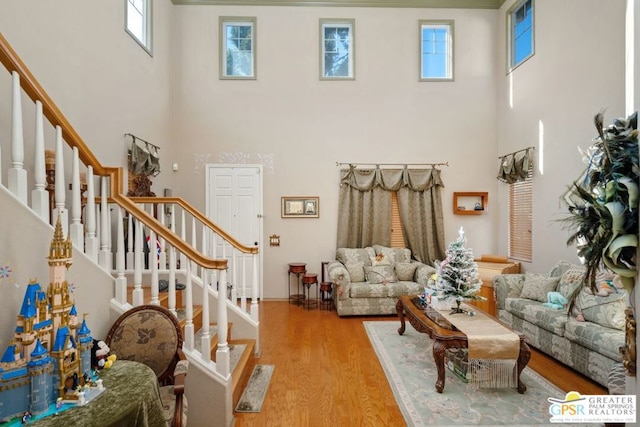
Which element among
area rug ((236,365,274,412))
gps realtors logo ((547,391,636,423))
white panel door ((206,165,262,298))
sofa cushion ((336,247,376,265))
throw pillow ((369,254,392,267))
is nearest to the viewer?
gps realtors logo ((547,391,636,423))

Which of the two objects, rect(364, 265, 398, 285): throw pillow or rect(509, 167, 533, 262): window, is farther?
rect(509, 167, 533, 262): window

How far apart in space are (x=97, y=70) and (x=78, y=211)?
2.71m

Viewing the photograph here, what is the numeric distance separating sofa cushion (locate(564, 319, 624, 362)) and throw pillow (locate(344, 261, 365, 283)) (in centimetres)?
271

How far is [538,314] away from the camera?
3.33m

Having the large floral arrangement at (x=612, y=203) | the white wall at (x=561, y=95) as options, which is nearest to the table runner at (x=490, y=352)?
the white wall at (x=561, y=95)

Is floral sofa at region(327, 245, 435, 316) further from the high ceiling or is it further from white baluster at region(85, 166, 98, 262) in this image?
the high ceiling

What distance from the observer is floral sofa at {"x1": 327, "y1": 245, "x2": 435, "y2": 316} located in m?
4.71

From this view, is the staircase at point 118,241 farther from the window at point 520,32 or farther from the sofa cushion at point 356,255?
the window at point 520,32

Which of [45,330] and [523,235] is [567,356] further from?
[45,330]

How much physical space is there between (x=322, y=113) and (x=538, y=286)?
435 centimetres

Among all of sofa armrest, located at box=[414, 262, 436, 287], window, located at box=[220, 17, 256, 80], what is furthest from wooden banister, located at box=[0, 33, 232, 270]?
window, located at box=[220, 17, 256, 80]

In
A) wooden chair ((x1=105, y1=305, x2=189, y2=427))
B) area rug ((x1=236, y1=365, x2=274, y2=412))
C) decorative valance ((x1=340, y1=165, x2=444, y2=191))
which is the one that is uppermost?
decorative valance ((x1=340, y1=165, x2=444, y2=191))

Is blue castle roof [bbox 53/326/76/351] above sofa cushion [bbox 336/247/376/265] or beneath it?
above

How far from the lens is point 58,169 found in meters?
1.75
